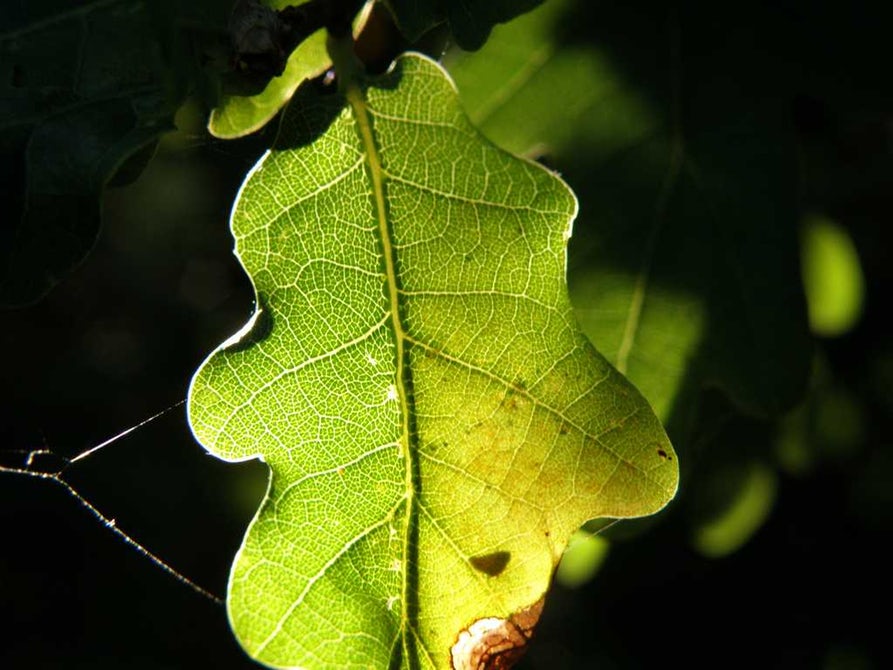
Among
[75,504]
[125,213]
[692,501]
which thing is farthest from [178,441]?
[692,501]

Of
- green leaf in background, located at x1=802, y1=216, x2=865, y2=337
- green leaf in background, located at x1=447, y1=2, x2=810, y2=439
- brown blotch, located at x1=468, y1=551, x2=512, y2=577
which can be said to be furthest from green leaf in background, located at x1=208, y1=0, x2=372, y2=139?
green leaf in background, located at x1=802, y1=216, x2=865, y2=337

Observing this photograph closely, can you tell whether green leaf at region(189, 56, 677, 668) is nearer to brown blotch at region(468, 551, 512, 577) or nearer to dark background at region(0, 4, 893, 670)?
brown blotch at region(468, 551, 512, 577)

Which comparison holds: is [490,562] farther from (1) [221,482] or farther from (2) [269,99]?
(1) [221,482]

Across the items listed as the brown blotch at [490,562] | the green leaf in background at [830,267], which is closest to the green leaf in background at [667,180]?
the green leaf in background at [830,267]

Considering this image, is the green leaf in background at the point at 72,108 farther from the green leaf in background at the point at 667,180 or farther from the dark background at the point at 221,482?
the green leaf in background at the point at 667,180

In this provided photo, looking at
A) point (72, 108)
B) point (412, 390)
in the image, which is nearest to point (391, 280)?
point (412, 390)

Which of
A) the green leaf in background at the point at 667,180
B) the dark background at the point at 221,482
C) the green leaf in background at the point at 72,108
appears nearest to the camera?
the green leaf in background at the point at 72,108
